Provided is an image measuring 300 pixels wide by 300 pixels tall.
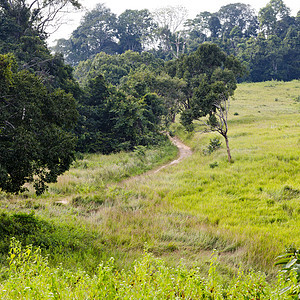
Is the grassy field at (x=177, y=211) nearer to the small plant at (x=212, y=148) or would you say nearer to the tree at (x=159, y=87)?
the small plant at (x=212, y=148)

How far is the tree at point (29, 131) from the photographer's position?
682 cm

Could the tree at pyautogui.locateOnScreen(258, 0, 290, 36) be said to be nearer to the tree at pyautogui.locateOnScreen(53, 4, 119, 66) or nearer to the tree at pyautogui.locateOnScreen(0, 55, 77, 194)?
the tree at pyautogui.locateOnScreen(53, 4, 119, 66)

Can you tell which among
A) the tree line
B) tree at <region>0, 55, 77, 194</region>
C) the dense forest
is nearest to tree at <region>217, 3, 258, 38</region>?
the tree line

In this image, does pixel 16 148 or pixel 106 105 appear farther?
pixel 106 105

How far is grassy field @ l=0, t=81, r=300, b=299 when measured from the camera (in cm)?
650

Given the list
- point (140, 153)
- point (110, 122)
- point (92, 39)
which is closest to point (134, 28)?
point (92, 39)

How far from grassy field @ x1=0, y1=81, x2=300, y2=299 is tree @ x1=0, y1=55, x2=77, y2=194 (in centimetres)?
130

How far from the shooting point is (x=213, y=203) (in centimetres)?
1019

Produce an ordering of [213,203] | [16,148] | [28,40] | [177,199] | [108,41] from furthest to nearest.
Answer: [108,41] < [28,40] < [177,199] < [213,203] < [16,148]

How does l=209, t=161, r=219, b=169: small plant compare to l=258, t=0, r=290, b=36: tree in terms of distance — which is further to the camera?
l=258, t=0, r=290, b=36: tree

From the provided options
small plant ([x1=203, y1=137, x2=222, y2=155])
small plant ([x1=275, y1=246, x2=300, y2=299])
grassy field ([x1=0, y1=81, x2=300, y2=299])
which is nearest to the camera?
small plant ([x1=275, y1=246, x2=300, y2=299])

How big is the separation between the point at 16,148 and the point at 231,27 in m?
91.3

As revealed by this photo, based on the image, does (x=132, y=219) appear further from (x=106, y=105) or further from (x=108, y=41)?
(x=108, y=41)

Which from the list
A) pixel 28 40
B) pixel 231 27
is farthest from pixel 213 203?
pixel 231 27
